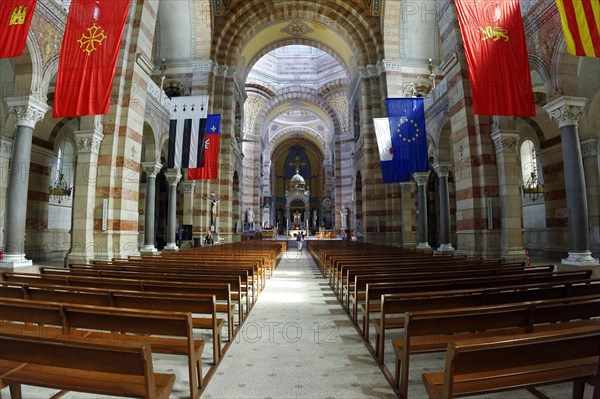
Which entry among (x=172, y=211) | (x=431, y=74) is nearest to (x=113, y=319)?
(x=172, y=211)

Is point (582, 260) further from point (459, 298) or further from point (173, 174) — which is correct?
point (173, 174)

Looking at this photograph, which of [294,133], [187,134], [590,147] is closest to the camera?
[590,147]

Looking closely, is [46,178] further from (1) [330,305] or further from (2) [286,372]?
(2) [286,372]

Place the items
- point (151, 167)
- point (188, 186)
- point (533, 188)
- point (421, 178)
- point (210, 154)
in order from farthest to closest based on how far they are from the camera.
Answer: point (188, 186) → point (421, 178) → point (533, 188) → point (210, 154) → point (151, 167)

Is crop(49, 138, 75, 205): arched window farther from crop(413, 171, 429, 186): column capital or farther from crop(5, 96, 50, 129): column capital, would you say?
crop(413, 171, 429, 186): column capital

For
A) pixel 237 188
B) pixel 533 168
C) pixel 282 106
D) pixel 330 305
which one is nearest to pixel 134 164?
pixel 330 305

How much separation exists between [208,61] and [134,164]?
10.7m

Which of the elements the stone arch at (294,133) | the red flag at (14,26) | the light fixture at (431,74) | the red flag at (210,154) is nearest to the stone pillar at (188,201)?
the red flag at (210,154)

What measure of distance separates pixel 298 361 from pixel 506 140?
9.10 metres

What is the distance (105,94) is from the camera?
8.00 m

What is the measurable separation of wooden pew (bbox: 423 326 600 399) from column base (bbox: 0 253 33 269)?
1021 centimetres

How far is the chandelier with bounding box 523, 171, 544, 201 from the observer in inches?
602

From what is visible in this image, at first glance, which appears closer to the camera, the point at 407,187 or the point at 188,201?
the point at 407,187

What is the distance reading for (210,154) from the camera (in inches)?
596
